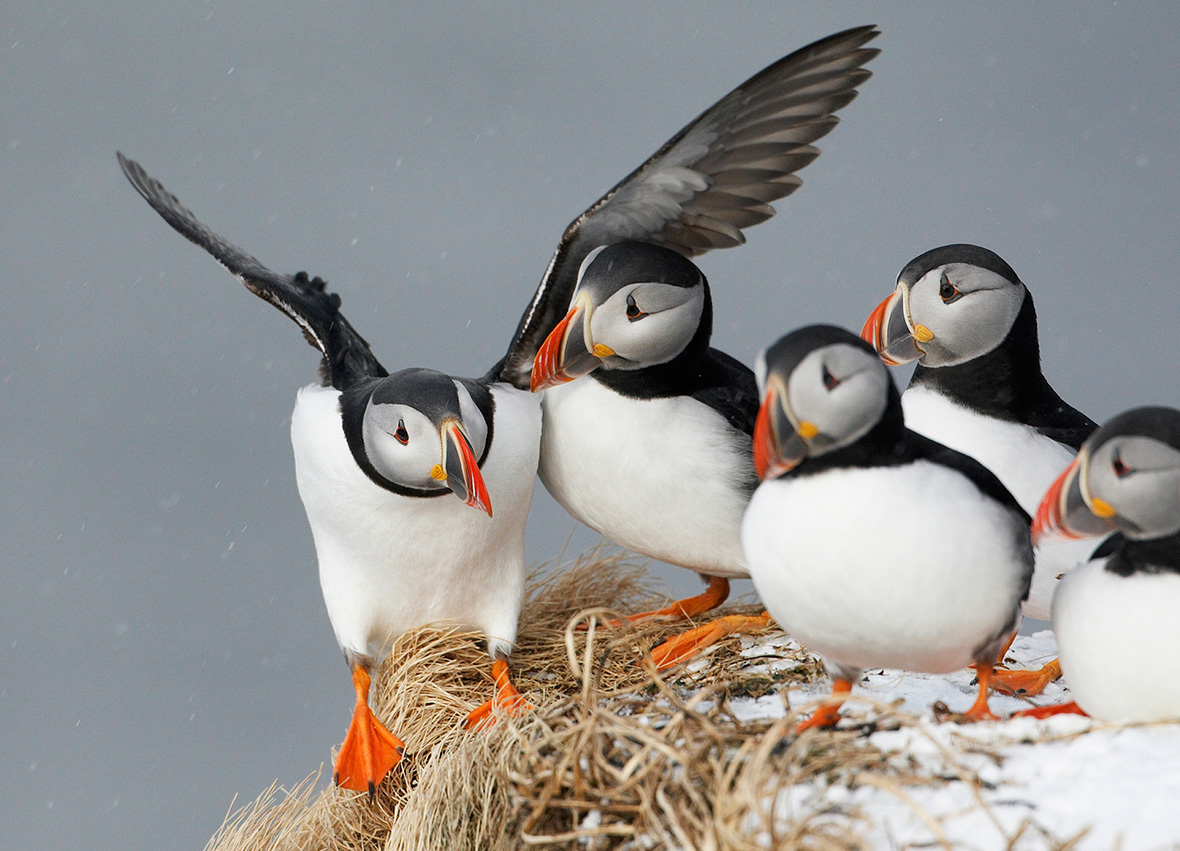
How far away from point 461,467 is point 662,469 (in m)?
0.59

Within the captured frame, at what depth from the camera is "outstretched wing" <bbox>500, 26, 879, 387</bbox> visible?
2.89 metres

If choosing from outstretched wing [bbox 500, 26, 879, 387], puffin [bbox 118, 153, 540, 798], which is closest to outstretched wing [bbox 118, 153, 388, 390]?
puffin [bbox 118, 153, 540, 798]

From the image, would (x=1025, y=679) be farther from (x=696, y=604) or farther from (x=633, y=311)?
(x=633, y=311)

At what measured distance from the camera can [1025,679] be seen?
2793mm

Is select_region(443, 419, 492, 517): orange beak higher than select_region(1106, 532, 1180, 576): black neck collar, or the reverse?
select_region(443, 419, 492, 517): orange beak

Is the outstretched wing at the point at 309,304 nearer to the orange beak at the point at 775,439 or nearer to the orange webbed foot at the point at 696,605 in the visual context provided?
the orange webbed foot at the point at 696,605

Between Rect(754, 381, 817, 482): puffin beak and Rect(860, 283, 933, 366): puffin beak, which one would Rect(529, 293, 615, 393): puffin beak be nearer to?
Rect(860, 283, 933, 366): puffin beak

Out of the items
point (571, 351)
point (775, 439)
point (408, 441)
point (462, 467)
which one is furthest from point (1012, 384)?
point (408, 441)

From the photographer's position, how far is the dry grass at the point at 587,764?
1849mm

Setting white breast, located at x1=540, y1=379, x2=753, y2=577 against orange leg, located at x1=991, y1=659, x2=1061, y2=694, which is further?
white breast, located at x1=540, y1=379, x2=753, y2=577

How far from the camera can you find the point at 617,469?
298 centimetres

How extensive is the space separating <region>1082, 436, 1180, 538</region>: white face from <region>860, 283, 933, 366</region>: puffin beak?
0.89 metres

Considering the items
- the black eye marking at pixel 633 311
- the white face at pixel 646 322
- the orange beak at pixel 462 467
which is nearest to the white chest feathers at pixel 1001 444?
the white face at pixel 646 322

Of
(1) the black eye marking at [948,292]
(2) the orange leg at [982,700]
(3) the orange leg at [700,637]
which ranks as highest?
(1) the black eye marking at [948,292]
